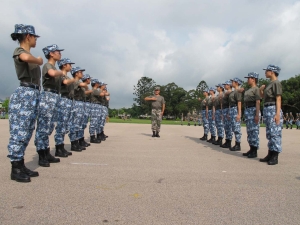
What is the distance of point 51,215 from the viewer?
2479mm

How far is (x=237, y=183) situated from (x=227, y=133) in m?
4.55

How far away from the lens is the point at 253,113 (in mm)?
6430

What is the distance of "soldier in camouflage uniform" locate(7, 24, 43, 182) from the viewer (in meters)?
3.67

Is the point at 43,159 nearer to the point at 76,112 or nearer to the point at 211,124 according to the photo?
the point at 76,112

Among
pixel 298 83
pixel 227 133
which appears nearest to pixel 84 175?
pixel 227 133

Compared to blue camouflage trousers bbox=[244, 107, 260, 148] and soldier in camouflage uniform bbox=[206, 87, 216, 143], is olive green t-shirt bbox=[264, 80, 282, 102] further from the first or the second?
soldier in camouflage uniform bbox=[206, 87, 216, 143]

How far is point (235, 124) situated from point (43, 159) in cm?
525

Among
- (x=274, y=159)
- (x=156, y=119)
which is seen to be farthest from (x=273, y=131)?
(x=156, y=119)

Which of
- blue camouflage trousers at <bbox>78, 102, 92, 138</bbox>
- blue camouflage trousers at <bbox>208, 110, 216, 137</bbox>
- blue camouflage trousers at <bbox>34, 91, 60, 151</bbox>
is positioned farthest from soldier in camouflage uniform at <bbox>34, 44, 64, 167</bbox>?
blue camouflage trousers at <bbox>208, 110, 216, 137</bbox>

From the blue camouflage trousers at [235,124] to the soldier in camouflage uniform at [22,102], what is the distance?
219 inches

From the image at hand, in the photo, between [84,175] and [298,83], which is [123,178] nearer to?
Answer: [84,175]

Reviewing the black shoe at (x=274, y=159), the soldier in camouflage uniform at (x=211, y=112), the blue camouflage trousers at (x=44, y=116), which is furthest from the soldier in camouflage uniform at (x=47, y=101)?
the soldier in camouflage uniform at (x=211, y=112)

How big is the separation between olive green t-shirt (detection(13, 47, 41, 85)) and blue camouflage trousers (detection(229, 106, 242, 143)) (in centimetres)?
562

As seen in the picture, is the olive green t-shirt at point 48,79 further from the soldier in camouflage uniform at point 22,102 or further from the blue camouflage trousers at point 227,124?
the blue camouflage trousers at point 227,124
